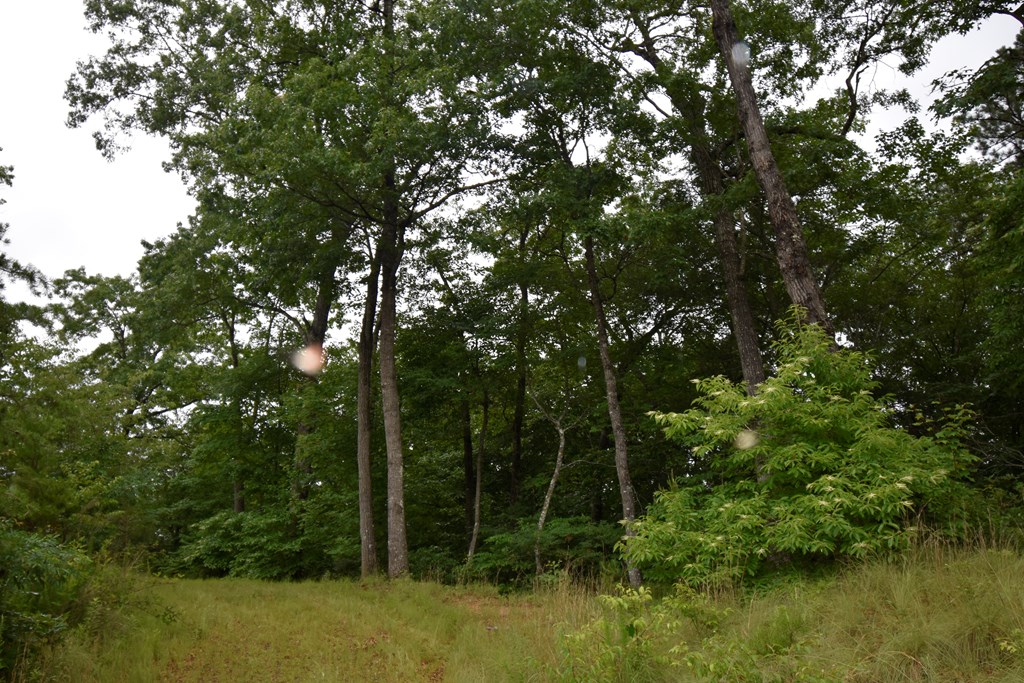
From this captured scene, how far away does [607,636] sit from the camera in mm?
5066

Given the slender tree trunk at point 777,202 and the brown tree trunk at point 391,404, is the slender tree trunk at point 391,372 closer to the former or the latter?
the brown tree trunk at point 391,404

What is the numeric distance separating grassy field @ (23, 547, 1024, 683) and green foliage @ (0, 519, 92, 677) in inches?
9.6

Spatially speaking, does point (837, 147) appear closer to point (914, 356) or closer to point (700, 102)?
point (700, 102)

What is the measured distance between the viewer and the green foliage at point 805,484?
608cm

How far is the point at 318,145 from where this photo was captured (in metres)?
12.9

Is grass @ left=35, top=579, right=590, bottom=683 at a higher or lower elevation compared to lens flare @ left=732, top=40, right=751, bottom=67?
lower

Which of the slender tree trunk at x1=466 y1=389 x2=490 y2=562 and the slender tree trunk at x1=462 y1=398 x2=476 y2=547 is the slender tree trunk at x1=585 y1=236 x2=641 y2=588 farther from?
the slender tree trunk at x1=462 y1=398 x2=476 y2=547

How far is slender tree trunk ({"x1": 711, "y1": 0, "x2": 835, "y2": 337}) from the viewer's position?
29.4 ft

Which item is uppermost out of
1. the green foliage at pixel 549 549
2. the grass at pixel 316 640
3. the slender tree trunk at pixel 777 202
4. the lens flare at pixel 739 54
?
the lens flare at pixel 739 54

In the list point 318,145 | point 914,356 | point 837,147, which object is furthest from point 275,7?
point 914,356

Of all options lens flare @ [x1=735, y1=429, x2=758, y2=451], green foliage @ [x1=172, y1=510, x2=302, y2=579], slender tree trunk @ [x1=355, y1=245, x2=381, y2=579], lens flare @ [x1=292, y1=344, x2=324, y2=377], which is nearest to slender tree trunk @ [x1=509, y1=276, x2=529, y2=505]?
slender tree trunk @ [x1=355, y1=245, x2=381, y2=579]

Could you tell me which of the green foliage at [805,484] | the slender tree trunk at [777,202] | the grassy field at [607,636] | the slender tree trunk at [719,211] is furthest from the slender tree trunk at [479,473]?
the slender tree trunk at [777,202]

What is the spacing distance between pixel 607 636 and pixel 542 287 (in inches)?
471

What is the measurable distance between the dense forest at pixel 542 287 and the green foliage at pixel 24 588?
28.8 inches
